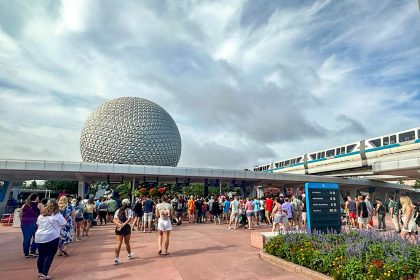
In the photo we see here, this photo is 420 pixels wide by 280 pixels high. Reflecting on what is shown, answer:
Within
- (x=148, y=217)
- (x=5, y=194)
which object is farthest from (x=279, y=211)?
(x=5, y=194)

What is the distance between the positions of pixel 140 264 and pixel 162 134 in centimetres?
4153

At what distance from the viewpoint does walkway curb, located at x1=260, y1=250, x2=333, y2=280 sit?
236 inches

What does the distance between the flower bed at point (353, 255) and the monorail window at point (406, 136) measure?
2548cm

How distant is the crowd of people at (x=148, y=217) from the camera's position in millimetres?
6758

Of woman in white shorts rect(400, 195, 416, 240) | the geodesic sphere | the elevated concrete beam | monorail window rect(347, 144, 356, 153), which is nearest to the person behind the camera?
woman in white shorts rect(400, 195, 416, 240)

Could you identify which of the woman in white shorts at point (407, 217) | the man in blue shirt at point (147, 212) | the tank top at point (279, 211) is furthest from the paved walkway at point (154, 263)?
the woman in white shorts at point (407, 217)

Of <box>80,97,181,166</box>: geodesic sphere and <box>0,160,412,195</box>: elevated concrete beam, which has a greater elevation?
<box>80,97,181,166</box>: geodesic sphere

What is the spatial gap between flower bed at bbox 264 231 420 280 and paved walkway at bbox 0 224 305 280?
53cm

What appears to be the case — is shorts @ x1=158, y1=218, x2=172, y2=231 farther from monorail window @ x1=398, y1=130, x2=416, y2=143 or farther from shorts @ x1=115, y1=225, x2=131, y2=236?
Answer: monorail window @ x1=398, y1=130, x2=416, y2=143

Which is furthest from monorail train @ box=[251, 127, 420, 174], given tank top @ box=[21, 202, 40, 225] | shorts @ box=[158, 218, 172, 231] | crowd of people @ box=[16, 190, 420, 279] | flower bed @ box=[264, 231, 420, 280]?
tank top @ box=[21, 202, 40, 225]

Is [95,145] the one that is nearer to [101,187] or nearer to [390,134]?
[101,187]

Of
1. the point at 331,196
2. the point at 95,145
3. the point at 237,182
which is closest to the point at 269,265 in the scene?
the point at 331,196

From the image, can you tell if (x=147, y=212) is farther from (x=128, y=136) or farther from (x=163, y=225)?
(x=128, y=136)

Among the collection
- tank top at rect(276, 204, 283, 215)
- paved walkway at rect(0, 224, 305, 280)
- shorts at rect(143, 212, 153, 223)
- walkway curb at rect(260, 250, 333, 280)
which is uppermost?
tank top at rect(276, 204, 283, 215)
